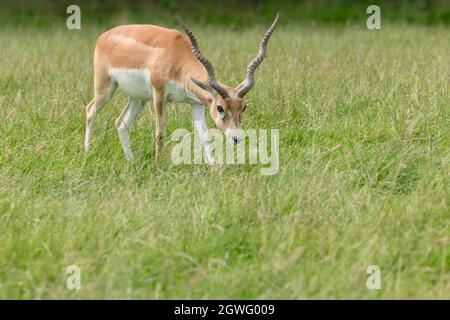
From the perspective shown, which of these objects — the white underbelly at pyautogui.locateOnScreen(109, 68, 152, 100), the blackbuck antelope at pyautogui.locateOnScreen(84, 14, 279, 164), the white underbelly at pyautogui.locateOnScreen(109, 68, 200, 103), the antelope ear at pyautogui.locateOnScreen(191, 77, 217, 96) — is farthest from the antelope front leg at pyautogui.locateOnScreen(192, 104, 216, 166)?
the antelope ear at pyautogui.locateOnScreen(191, 77, 217, 96)

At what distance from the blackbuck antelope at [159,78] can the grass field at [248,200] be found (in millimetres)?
248

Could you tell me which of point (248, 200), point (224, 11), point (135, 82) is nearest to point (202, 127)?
point (135, 82)

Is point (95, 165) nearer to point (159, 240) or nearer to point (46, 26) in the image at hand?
point (159, 240)

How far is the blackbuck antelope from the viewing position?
641 cm

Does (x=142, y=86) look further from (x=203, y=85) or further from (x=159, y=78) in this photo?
(x=203, y=85)

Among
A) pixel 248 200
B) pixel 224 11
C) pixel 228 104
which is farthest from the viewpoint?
pixel 224 11

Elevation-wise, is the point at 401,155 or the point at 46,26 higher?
the point at 46,26

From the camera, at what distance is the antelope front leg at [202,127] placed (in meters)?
6.84

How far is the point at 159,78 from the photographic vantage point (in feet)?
22.7

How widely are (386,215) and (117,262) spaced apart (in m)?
1.54

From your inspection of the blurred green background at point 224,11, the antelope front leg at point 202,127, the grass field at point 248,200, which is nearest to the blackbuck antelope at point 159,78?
the antelope front leg at point 202,127

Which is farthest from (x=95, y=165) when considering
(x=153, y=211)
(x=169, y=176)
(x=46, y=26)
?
(x=46, y=26)

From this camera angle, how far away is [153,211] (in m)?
5.28

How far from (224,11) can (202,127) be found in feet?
47.3
